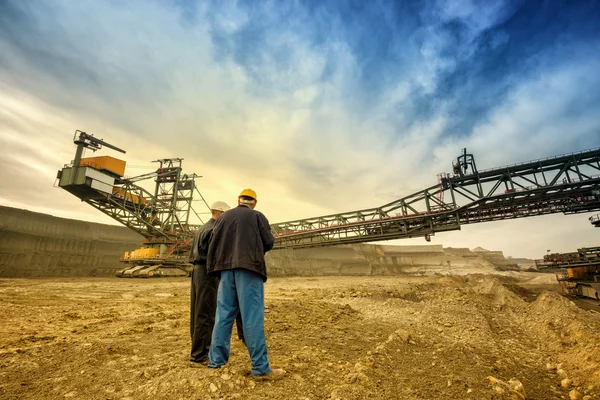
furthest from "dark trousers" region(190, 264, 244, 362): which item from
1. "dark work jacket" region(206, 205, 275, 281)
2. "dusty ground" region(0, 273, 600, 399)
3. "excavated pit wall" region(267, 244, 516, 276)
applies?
"excavated pit wall" region(267, 244, 516, 276)

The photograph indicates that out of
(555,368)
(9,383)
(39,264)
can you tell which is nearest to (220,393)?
(9,383)

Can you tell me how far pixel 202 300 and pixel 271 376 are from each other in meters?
1.17

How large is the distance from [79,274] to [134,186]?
1230 centimetres

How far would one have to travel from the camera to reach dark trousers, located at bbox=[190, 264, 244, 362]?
8.39 feet

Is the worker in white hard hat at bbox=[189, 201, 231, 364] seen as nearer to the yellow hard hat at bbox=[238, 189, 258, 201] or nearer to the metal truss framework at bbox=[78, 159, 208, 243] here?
the yellow hard hat at bbox=[238, 189, 258, 201]

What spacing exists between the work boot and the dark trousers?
33.3 inches

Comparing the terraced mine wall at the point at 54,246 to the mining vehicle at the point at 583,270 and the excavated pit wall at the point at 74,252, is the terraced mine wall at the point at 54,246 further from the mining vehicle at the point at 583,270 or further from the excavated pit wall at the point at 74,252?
the mining vehicle at the point at 583,270

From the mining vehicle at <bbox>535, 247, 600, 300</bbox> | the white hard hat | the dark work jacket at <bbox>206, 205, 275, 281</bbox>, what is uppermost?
the white hard hat

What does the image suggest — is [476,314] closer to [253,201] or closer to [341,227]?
[253,201]

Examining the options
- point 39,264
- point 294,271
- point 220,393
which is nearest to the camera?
point 220,393

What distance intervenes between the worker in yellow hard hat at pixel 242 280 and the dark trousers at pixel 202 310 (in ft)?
1.30

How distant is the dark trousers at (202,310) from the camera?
2.56 metres

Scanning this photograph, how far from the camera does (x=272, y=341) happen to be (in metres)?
3.29

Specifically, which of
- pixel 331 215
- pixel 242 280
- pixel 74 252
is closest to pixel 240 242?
pixel 242 280
